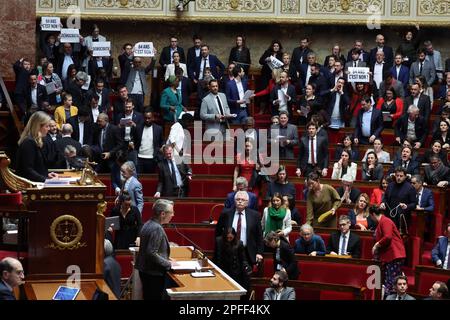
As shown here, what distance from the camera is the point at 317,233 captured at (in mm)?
11250

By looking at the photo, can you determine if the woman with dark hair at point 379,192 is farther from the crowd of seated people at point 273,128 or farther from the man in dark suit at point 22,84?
the man in dark suit at point 22,84

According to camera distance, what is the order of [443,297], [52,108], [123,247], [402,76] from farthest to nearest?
[402,76] < [52,108] < [123,247] < [443,297]

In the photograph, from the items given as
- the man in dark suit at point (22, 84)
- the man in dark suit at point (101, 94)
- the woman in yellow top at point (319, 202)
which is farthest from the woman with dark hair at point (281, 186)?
the man in dark suit at point (22, 84)

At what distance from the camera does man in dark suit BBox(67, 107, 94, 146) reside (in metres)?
13.3

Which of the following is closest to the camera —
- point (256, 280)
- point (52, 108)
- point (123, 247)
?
point (256, 280)

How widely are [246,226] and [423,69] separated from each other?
6.33 meters

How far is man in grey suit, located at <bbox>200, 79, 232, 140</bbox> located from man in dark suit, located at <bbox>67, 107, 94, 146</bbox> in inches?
61.6

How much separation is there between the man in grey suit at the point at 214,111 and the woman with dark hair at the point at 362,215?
287 cm

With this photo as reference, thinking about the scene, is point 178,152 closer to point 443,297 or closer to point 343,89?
point 343,89

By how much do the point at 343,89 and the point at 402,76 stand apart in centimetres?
120

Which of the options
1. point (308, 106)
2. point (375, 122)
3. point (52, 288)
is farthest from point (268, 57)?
point (52, 288)

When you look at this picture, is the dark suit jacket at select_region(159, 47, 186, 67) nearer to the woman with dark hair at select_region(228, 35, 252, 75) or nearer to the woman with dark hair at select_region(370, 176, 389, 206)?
the woman with dark hair at select_region(228, 35, 252, 75)

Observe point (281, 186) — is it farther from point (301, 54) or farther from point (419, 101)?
point (301, 54)

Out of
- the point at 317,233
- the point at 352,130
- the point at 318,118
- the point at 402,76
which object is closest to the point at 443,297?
the point at 317,233
